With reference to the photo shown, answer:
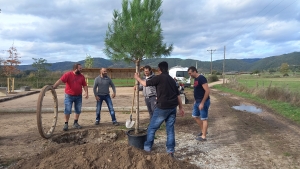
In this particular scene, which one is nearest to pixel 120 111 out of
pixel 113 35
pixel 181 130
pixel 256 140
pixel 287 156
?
pixel 181 130

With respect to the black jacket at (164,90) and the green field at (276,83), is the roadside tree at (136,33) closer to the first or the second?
the black jacket at (164,90)

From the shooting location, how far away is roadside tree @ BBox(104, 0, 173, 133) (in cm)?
577

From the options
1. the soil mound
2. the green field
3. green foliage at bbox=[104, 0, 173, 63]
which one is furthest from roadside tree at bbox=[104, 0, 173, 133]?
the green field

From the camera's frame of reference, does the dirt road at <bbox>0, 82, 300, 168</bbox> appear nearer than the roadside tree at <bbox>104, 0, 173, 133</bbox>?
Yes

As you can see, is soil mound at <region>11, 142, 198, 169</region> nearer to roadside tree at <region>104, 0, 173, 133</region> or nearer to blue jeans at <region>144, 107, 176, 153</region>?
blue jeans at <region>144, 107, 176, 153</region>

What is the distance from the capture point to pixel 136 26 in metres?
5.67

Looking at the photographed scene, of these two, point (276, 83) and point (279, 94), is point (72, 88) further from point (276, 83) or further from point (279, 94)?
point (276, 83)

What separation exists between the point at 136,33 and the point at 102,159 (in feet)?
10.4

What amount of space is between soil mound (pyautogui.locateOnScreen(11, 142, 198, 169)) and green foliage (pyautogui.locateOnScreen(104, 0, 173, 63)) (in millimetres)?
2694

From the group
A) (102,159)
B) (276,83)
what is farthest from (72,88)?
(276,83)

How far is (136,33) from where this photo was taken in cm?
581

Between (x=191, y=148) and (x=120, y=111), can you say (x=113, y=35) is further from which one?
(x=120, y=111)

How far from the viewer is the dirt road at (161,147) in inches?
142

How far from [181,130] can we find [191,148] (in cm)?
176
